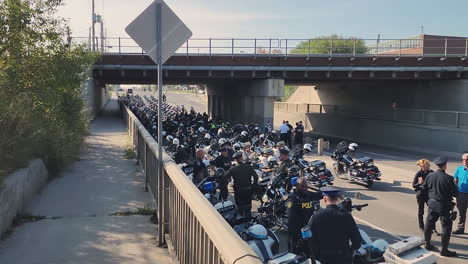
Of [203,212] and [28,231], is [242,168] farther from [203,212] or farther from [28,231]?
[203,212]

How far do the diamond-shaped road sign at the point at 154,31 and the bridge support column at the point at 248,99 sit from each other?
27674mm

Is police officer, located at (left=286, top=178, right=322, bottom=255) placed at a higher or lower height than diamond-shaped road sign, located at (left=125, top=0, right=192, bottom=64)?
lower

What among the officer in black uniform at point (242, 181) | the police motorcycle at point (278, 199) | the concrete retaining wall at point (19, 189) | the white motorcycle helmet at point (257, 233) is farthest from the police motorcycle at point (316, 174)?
the concrete retaining wall at point (19, 189)

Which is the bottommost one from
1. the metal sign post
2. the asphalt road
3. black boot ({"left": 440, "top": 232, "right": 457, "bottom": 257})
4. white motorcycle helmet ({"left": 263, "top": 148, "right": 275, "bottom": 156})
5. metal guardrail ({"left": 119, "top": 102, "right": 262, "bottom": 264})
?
the asphalt road

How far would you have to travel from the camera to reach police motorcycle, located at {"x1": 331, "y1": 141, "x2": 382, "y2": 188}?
43.3ft

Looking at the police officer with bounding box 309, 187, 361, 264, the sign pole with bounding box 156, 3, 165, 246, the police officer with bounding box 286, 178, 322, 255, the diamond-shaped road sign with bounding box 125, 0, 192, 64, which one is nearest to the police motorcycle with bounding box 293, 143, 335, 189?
the police officer with bounding box 286, 178, 322, 255

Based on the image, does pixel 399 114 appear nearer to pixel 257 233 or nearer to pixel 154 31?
pixel 257 233

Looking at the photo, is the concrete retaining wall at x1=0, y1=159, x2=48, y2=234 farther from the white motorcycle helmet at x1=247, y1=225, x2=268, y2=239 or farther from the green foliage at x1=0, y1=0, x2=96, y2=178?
the white motorcycle helmet at x1=247, y1=225, x2=268, y2=239

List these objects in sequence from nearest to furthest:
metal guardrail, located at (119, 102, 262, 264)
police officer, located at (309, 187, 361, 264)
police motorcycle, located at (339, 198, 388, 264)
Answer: metal guardrail, located at (119, 102, 262, 264) → police officer, located at (309, 187, 361, 264) → police motorcycle, located at (339, 198, 388, 264)

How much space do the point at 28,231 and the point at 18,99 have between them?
157 inches

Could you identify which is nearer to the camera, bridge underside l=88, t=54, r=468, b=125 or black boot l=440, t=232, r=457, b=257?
black boot l=440, t=232, r=457, b=257

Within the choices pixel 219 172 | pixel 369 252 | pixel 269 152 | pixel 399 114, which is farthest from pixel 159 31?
pixel 399 114

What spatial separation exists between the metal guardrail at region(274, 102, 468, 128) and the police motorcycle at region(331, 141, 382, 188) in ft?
46.4

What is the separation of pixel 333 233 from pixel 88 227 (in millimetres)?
3734
